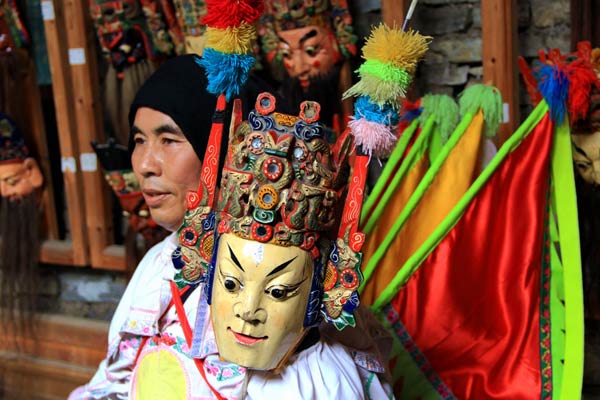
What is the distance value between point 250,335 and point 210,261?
16 centimetres

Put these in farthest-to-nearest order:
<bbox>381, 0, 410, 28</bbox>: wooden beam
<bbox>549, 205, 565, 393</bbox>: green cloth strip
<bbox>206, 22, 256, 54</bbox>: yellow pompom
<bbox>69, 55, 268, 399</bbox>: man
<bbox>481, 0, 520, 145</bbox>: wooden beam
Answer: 1. <bbox>381, 0, 410, 28</bbox>: wooden beam
2. <bbox>481, 0, 520, 145</bbox>: wooden beam
3. <bbox>549, 205, 565, 393</bbox>: green cloth strip
4. <bbox>69, 55, 268, 399</bbox>: man
5. <bbox>206, 22, 256, 54</bbox>: yellow pompom

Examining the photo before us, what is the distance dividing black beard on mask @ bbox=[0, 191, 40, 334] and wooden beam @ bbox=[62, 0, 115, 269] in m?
0.33

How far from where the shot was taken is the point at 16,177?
331 centimetres

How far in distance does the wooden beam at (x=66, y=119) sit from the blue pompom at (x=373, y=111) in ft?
6.89

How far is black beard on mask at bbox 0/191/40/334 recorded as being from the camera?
3.38 m

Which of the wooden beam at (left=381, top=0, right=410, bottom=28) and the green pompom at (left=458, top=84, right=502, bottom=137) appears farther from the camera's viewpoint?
the wooden beam at (left=381, top=0, right=410, bottom=28)

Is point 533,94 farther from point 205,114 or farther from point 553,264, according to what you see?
point 205,114

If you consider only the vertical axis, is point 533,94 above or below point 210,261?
above

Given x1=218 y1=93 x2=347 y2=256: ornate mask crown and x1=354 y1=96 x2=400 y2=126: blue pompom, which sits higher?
x1=354 y1=96 x2=400 y2=126: blue pompom

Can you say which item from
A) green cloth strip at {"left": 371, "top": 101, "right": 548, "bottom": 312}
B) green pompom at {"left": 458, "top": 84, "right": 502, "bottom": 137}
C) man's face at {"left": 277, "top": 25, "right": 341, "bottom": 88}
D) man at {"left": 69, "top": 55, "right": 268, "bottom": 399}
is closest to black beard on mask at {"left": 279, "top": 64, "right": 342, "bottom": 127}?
man's face at {"left": 277, "top": 25, "right": 341, "bottom": 88}

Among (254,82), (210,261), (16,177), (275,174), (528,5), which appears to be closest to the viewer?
(275,174)

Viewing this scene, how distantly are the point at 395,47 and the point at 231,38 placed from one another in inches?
11.0

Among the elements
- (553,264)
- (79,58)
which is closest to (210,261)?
(553,264)

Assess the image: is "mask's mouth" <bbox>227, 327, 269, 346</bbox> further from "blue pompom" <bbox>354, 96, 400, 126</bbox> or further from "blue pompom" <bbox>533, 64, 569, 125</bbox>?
"blue pompom" <bbox>533, 64, 569, 125</bbox>
